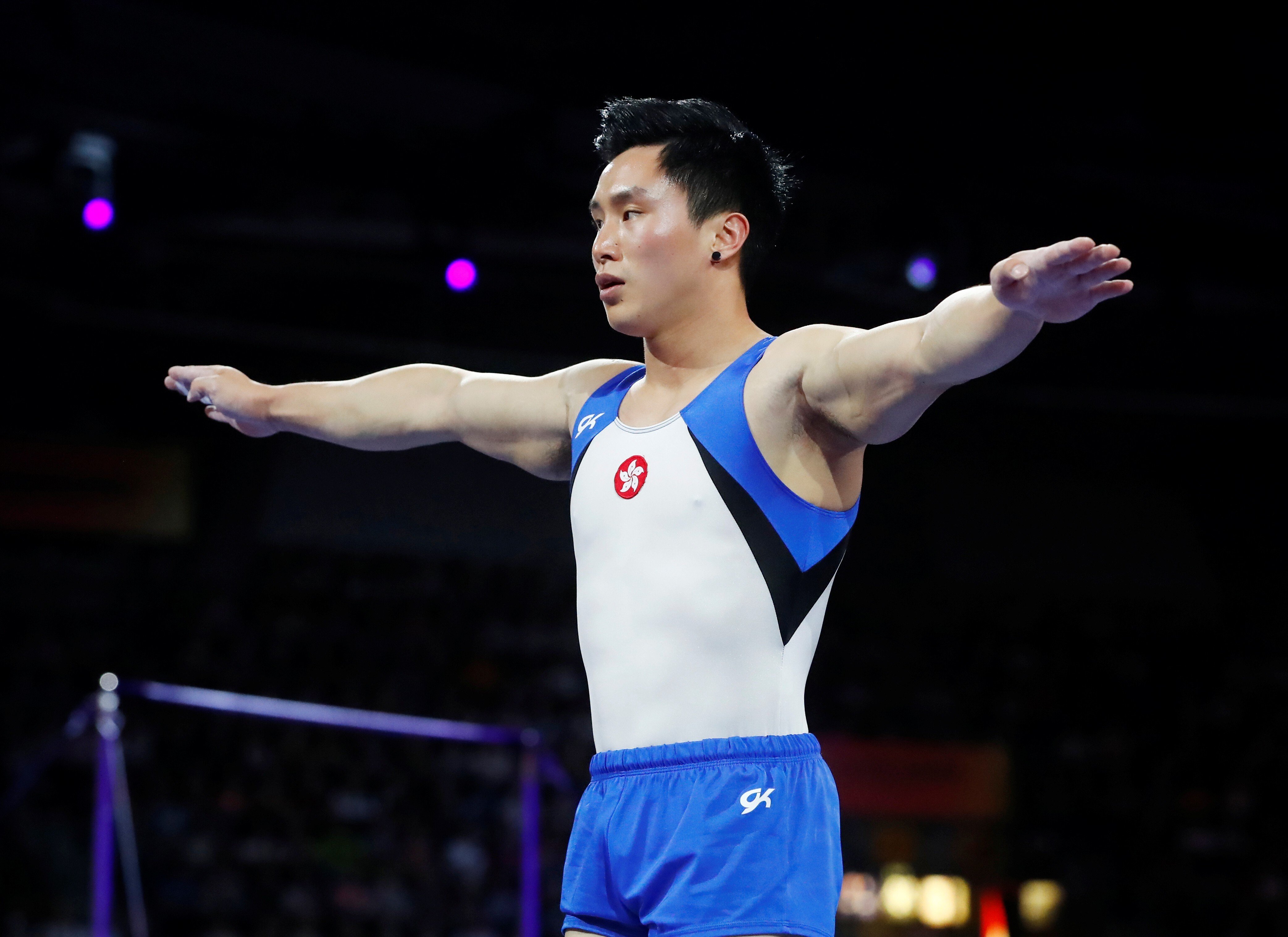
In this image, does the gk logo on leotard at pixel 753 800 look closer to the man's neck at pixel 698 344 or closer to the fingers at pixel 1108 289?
the man's neck at pixel 698 344

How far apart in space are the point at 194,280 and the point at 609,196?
8.27m

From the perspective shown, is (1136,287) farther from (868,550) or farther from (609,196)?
(609,196)

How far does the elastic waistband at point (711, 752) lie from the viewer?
2486 mm

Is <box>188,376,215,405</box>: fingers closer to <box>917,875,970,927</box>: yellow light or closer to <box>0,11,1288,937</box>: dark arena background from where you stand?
<box>0,11,1288,937</box>: dark arena background

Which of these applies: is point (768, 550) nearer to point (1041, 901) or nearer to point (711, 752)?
point (711, 752)

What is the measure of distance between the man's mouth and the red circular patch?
1.16 ft

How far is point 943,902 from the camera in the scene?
450 inches

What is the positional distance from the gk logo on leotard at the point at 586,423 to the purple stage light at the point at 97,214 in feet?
19.4

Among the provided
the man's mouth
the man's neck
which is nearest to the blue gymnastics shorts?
the man's neck

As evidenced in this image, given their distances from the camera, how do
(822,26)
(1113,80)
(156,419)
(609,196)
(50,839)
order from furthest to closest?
1. (156,419)
2. (50,839)
3. (1113,80)
4. (822,26)
5. (609,196)

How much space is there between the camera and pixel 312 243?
33.6 ft

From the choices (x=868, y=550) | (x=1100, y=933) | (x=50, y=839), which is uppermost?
(x=868, y=550)

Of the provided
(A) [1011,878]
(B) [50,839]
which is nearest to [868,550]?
(A) [1011,878]

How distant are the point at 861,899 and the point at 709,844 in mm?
9602
